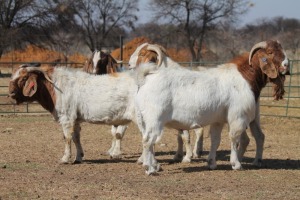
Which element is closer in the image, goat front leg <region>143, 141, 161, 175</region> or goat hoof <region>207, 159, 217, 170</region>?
goat front leg <region>143, 141, 161, 175</region>

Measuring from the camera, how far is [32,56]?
5069 cm

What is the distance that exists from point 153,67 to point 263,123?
9.01 m

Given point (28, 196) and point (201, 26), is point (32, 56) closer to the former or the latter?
point (201, 26)

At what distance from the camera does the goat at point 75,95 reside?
1068 cm

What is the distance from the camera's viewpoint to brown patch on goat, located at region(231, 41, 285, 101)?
1017cm

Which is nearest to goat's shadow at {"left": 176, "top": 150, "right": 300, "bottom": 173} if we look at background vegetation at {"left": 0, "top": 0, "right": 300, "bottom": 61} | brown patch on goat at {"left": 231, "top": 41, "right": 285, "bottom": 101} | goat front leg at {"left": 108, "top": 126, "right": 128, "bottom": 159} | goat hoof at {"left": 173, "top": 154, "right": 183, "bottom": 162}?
goat hoof at {"left": 173, "top": 154, "right": 183, "bottom": 162}

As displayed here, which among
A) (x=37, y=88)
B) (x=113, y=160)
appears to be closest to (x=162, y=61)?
(x=113, y=160)

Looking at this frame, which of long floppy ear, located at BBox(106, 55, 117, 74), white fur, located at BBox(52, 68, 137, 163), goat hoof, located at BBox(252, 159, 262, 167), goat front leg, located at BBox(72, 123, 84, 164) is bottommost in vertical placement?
goat hoof, located at BBox(252, 159, 262, 167)

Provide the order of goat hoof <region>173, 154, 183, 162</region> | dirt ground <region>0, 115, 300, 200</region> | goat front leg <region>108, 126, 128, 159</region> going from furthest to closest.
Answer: goat front leg <region>108, 126, 128, 159</region> < goat hoof <region>173, 154, 183, 162</region> < dirt ground <region>0, 115, 300, 200</region>

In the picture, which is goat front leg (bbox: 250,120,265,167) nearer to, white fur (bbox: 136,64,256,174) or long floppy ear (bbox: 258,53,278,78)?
white fur (bbox: 136,64,256,174)

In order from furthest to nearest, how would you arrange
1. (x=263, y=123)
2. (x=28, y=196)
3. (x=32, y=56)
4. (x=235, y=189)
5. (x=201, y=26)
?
(x=201, y=26) < (x=32, y=56) < (x=263, y=123) < (x=235, y=189) < (x=28, y=196)

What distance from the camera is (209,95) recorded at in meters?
9.76

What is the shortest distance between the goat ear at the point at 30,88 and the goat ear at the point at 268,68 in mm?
3883

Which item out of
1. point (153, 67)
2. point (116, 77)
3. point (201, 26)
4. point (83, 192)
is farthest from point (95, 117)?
point (201, 26)
